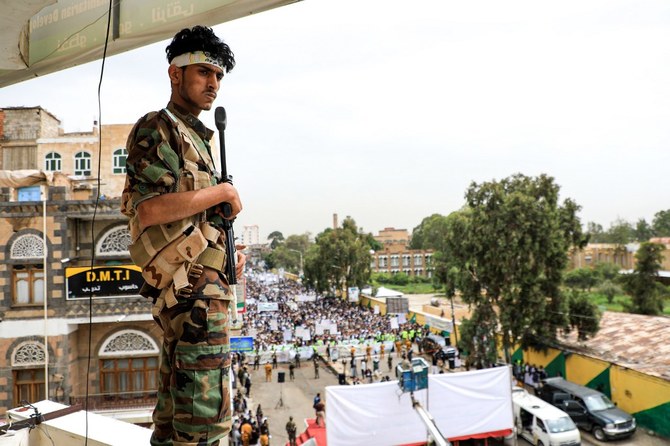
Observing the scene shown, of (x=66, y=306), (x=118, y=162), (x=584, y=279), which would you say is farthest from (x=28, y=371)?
(x=584, y=279)

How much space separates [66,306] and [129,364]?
6.96ft

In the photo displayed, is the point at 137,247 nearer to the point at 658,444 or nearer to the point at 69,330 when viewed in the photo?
the point at 69,330

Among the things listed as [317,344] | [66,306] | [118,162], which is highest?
[118,162]

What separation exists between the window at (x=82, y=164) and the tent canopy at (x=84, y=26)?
636 inches

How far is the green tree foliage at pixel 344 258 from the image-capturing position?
3938cm

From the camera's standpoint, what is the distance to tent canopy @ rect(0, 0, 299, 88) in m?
2.57

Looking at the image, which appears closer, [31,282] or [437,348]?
[31,282]

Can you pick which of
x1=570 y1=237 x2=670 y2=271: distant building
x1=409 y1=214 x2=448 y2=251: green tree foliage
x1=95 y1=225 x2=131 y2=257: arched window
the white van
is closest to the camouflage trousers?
the white van

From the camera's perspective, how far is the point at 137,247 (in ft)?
5.53

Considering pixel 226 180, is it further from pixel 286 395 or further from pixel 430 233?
pixel 430 233

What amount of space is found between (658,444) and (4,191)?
59.6 feet

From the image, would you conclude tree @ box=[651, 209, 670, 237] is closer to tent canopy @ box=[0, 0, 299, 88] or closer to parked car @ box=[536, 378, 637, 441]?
parked car @ box=[536, 378, 637, 441]

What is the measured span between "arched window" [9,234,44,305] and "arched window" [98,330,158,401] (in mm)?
2153

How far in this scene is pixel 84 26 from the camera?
300cm
